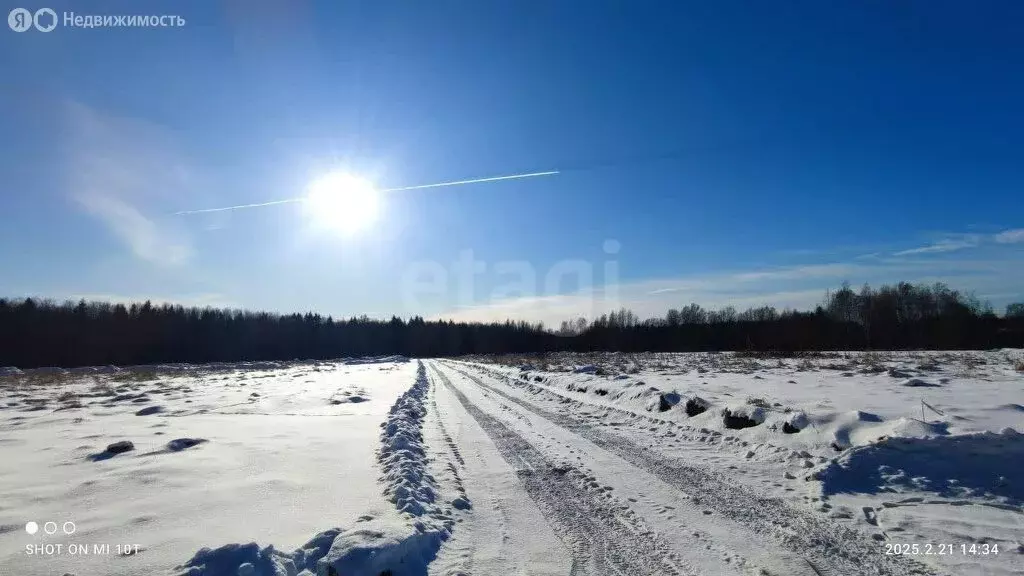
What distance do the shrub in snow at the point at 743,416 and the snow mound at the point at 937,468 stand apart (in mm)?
2646

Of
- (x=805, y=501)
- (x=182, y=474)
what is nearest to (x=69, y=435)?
(x=182, y=474)

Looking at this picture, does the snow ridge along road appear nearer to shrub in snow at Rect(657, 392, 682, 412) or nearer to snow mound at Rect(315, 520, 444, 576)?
snow mound at Rect(315, 520, 444, 576)

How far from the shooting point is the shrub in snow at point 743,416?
983 centimetres

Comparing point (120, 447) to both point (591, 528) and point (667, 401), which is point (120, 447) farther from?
point (667, 401)

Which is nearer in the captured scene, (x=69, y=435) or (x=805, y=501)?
(x=805, y=501)

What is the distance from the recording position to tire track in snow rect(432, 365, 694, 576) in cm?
424

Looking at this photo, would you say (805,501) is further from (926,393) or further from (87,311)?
(87,311)

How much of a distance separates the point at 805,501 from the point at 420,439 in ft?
24.5

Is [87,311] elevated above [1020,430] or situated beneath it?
elevated above

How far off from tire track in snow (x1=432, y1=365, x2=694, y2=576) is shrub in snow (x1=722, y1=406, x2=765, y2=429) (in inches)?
189

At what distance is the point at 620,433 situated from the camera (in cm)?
1069

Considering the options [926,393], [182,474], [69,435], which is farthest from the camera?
[926,393]

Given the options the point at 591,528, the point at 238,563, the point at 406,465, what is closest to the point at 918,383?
the point at 591,528

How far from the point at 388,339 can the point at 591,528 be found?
138 m
